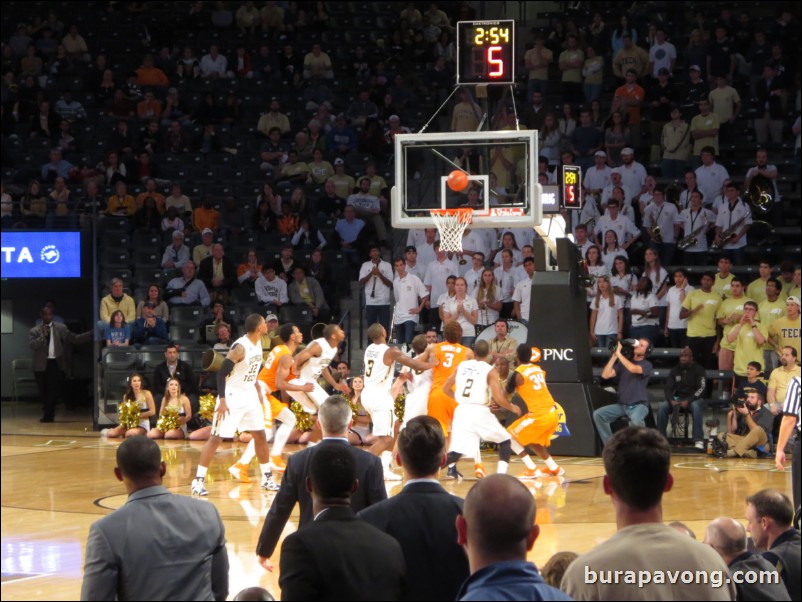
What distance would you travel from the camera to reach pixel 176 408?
775 inches

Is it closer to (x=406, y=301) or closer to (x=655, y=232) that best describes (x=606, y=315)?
(x=655, y=232)

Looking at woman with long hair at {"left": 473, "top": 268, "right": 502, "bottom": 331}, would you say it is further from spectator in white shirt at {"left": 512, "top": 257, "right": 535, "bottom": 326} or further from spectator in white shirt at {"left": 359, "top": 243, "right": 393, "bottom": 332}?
spectator in white shirt at {"left": 359, "top": 243, "right": 393, "bottom": 332}

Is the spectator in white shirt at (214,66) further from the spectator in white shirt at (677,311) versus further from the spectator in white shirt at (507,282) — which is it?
the spectator in white shirt at (677,311)

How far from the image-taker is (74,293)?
78.7ft

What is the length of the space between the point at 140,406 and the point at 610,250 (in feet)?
26.1

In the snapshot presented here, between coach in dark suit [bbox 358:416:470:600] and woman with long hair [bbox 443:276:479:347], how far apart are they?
1402cm

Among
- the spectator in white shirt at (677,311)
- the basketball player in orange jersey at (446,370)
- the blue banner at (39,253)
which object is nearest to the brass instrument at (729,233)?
the spectator in white shirt at (677,311)

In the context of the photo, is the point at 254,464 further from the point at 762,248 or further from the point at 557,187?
the point at 762,248

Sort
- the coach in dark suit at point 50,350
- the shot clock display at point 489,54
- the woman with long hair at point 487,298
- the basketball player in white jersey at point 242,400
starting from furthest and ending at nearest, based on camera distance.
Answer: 1. the coach in dark suit at point 50,350
2. the woman with long hair at point 487,298
3. the shot clock display at point 489,54
4. the basketball player in white jersey at point 242,400

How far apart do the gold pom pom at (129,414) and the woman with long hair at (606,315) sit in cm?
739

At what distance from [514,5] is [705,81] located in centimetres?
602

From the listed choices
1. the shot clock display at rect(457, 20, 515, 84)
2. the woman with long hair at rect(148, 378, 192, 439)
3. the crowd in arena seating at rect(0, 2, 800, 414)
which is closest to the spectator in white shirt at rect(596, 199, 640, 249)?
the crowd in arena seating at rect(0, 2, 800, 414)

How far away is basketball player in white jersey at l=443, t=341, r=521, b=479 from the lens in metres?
14.2

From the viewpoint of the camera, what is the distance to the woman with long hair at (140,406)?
19.8 m
